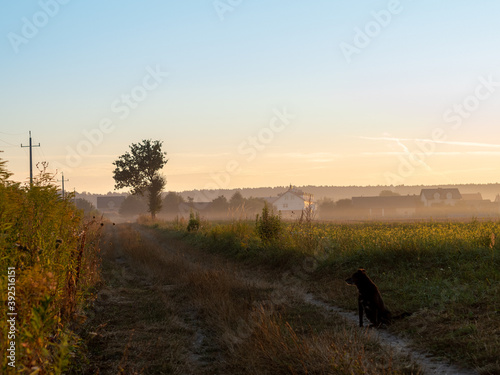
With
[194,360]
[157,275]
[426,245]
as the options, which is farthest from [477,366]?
[157,275]

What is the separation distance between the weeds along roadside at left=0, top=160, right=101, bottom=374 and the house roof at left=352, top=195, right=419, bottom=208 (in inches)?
3410

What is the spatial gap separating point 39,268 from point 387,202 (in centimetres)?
9006

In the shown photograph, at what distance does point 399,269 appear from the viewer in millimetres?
10383

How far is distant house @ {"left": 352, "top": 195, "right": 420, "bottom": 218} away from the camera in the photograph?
8762 cm

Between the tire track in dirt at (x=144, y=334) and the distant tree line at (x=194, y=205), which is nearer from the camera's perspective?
the tire track in dirt at (x=144, y=334)

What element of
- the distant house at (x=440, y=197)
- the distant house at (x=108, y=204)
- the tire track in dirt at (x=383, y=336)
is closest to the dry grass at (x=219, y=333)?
the tire track in dirt at (x=383, y=336)

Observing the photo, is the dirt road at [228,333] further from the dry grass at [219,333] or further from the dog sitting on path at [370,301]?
the dog sitting on path at [370,301]

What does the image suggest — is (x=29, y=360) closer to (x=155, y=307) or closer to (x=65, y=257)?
(x=65, y=257)

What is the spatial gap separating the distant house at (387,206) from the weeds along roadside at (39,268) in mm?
84118

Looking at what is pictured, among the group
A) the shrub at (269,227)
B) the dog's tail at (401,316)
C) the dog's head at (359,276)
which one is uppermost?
the shrub at (269,227)

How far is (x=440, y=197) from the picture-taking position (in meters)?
89.1

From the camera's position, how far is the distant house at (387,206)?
87625 mm

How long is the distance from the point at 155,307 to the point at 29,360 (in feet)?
16.3

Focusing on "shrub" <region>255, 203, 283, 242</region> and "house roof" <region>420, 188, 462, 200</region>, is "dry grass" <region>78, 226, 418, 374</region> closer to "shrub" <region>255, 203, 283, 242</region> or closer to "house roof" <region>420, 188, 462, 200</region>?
"shrub" <region>255, 203, 283, 242</region>
